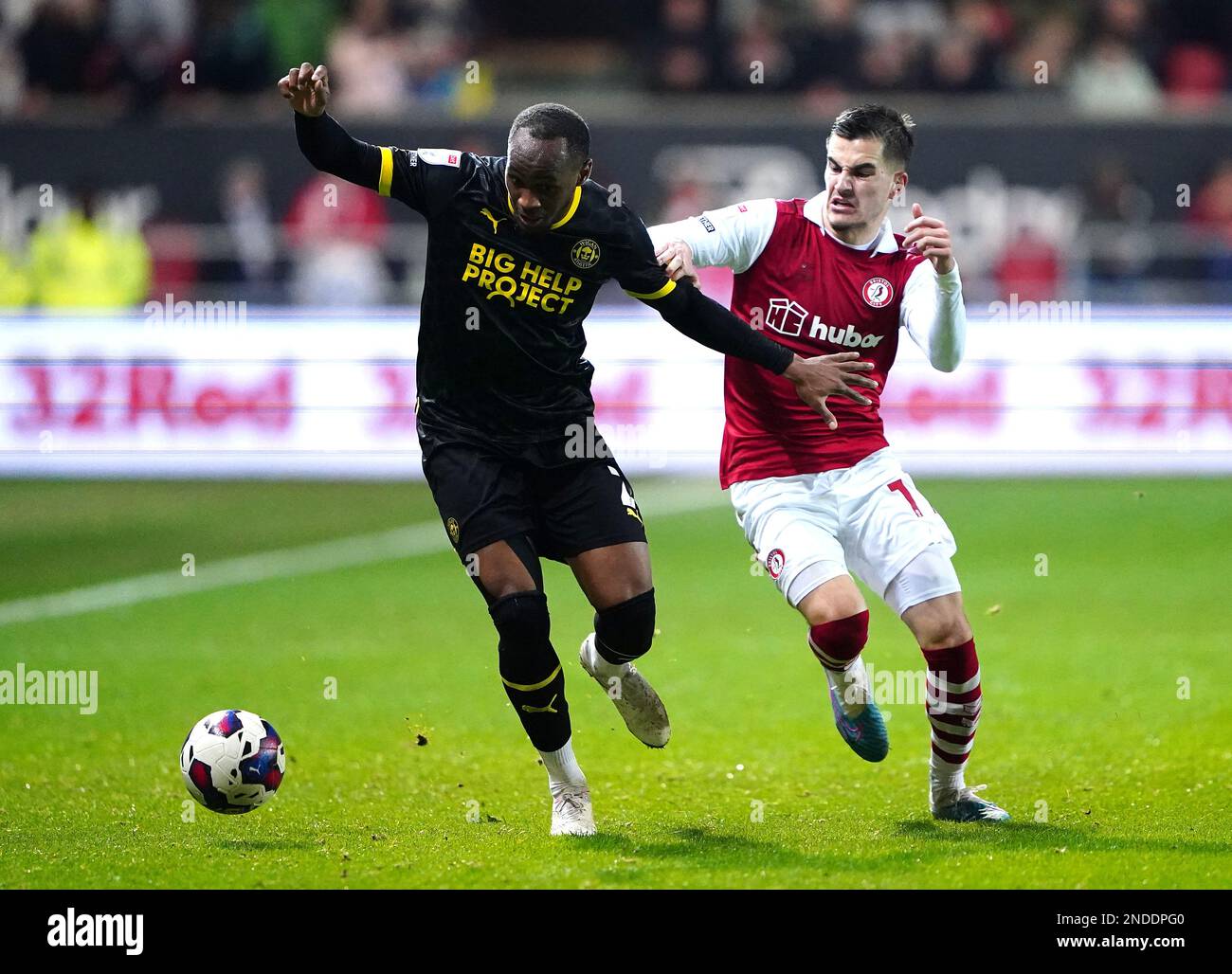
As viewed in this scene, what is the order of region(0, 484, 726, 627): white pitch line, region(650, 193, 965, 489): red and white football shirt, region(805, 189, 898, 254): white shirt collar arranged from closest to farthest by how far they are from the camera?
region(650, 193, 965, 489): red and white football shirt
region(805, 189, 898, 254): white shirt collar
region(0, 484, 726, 627): white pitch line

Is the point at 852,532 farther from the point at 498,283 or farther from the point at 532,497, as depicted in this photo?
the point at 498,283

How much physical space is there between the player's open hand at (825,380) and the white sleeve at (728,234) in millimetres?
499

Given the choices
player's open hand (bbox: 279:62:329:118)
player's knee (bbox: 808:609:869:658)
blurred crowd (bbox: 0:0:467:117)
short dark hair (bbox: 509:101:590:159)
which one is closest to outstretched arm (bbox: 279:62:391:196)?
player's open hand (bbox: 279:62:329:118)

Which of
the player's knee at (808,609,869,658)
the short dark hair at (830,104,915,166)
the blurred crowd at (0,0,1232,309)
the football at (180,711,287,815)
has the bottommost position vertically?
the football at (180,711,287,815)

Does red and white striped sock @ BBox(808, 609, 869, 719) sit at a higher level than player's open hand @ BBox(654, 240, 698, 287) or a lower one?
lower

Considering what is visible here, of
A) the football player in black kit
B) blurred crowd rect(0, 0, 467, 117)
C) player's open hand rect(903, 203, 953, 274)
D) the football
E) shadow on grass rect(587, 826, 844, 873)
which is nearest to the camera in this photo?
shadow on grass rect(587, 826, 844, 873)

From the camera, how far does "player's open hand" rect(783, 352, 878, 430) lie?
21.3 feet

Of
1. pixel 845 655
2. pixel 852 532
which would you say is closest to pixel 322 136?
pixel 852 532

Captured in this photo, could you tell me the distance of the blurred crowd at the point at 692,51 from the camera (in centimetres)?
1938

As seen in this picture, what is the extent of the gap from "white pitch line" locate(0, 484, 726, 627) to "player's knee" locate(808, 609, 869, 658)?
647 cm

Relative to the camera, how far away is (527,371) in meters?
6.66

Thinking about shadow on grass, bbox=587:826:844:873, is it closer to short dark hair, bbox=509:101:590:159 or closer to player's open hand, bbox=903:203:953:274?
player's open hand, bbox=903:203:953:274
